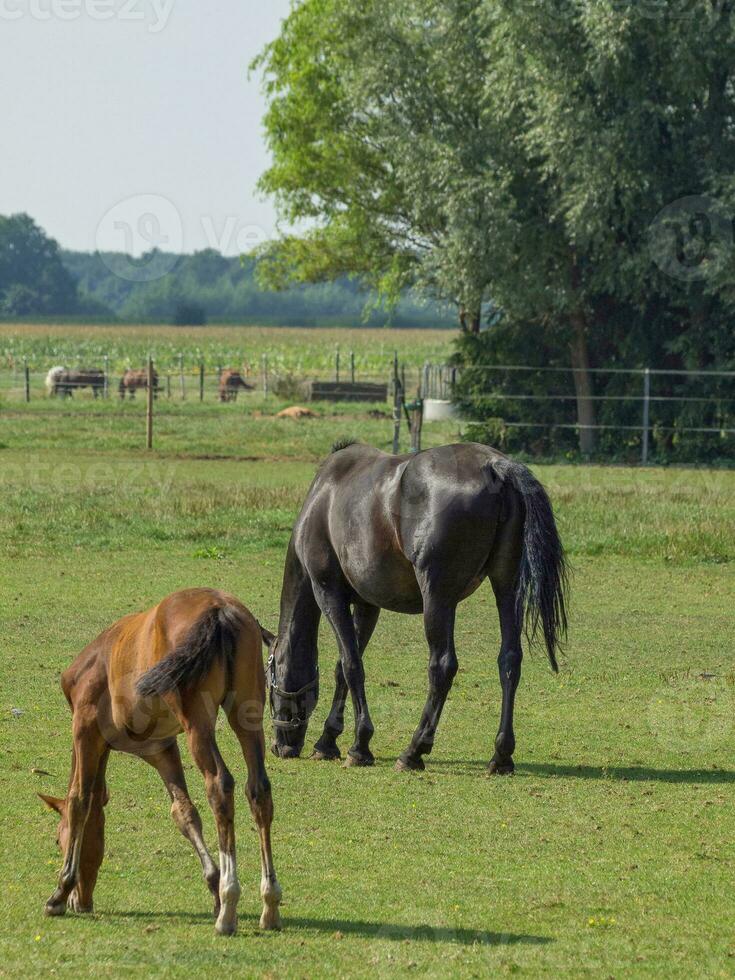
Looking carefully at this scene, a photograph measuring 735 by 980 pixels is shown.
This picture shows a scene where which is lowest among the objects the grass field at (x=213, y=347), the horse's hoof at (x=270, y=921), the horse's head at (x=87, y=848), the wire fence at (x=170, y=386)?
the horse's hoof at (x=270, y=921)

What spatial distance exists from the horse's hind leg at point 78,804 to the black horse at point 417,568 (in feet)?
7.75

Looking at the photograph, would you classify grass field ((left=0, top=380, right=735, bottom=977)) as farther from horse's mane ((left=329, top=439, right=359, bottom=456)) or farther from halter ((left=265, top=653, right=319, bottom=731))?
horse's mane ((left=329, top=439, right=359, bottom=456))

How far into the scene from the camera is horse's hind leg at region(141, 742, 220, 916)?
526 cm

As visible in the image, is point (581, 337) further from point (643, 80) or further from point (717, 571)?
point (717, 571)

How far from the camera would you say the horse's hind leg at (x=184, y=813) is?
5.26m

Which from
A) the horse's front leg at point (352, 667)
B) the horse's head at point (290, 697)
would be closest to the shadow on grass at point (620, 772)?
the horse's front leg at point (352, 667)

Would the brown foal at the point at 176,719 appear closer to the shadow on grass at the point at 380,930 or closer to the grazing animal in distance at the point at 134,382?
the shadow on grass at the point at 380,930

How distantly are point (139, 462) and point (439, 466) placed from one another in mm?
17497

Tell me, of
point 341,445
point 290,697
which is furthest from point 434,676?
point 341,445

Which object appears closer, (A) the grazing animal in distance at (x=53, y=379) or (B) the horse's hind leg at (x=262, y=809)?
(B) the horse's hind leg at (x=262, y=809)

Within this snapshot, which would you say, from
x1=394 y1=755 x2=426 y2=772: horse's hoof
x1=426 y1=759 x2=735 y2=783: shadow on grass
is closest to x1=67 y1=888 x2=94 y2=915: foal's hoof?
x1=394 y1=755 x2=426 y2=772: horse's hoof

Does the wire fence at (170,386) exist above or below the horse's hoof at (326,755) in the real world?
above

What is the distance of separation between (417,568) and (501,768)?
4.14 ft

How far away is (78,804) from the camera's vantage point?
5.39 metres
